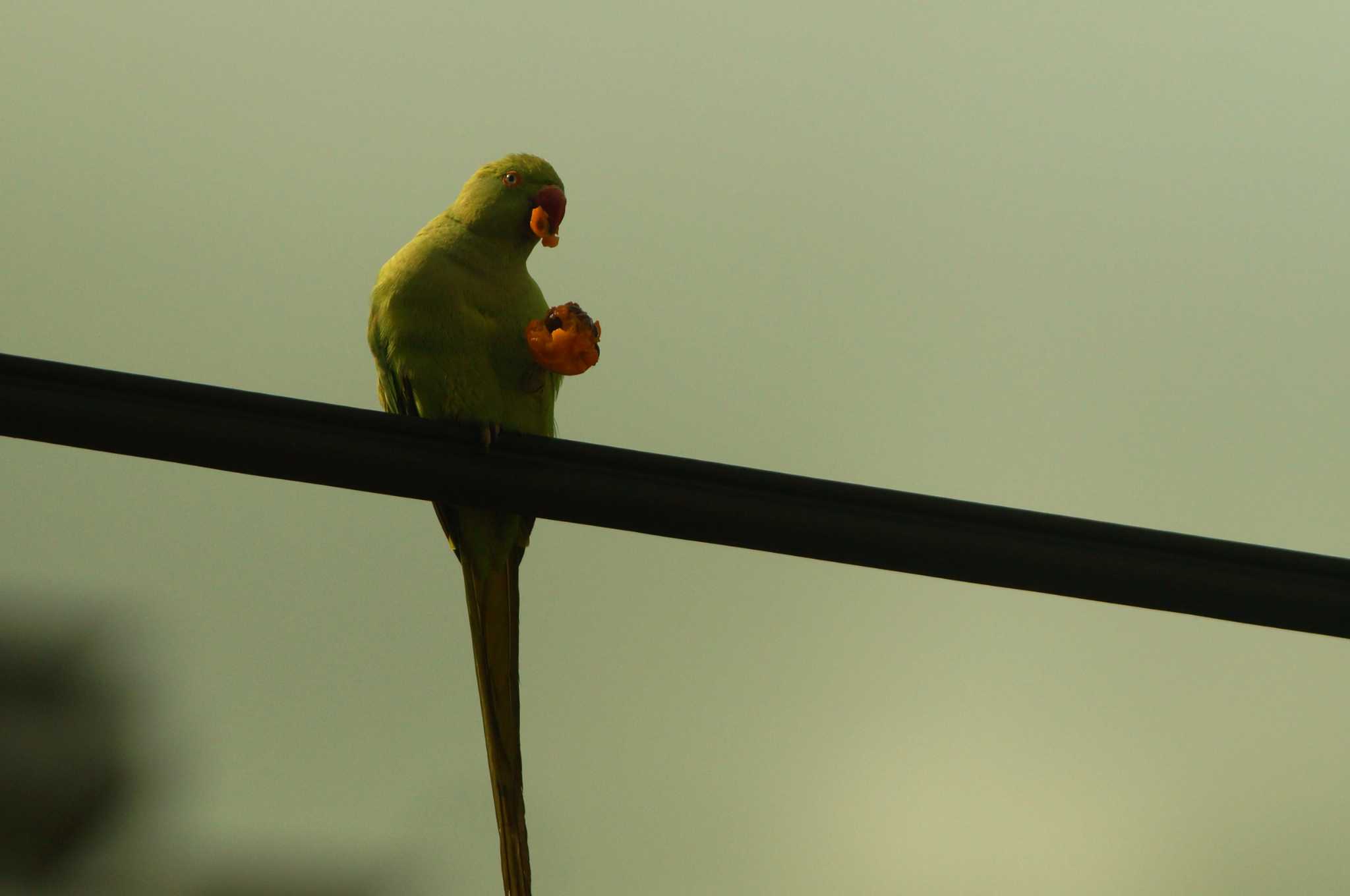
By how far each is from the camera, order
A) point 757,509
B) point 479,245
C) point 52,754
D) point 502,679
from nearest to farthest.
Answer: point 757,509
point 502,679
point 479,245
point 52,754

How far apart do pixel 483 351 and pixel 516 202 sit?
36 cm

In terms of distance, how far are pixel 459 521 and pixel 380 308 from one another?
455 mm

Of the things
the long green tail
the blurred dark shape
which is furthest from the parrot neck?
the blurred dark shape

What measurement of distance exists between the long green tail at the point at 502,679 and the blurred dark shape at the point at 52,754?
2283 mm

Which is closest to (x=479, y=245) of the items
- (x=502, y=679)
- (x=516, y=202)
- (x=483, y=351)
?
(x=516, y=202)

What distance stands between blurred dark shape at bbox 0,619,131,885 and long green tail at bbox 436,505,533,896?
7.49 feet

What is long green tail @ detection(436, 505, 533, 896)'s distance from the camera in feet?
6.10

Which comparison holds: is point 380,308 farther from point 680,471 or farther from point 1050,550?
point 1050,550

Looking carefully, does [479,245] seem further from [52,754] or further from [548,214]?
[52,754]

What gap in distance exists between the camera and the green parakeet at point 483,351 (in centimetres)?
207

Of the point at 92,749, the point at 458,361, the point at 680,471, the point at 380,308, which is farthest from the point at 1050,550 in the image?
the point at 92,749

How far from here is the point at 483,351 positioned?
6.86ft

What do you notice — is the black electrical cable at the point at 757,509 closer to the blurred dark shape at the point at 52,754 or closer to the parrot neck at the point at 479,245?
the parrot neck at the point at 479,245

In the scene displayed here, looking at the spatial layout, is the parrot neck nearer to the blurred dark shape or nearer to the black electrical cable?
the black electrical cable
